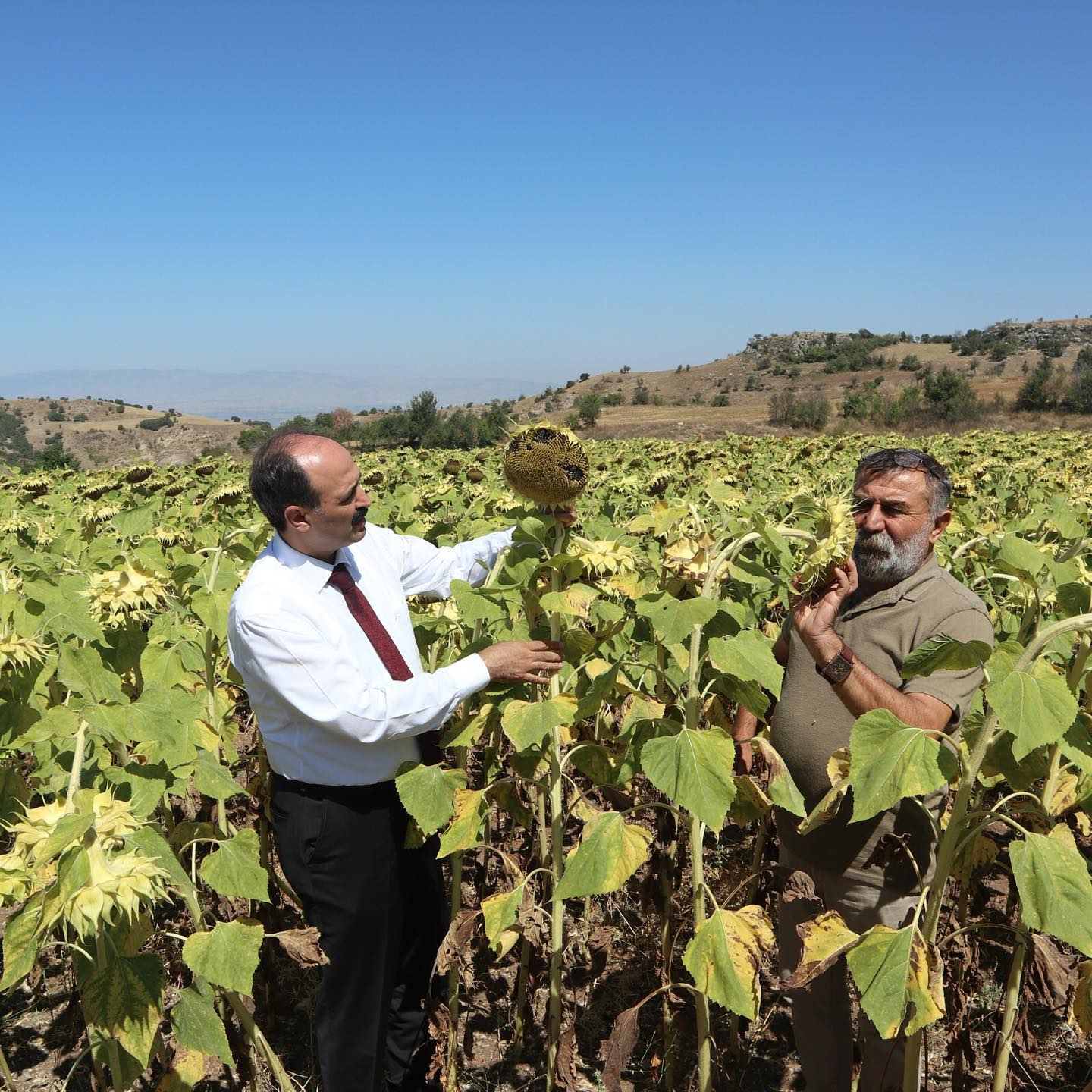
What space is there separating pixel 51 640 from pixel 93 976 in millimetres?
1418

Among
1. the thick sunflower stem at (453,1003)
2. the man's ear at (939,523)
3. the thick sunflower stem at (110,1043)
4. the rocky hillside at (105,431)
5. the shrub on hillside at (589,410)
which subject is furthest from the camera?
the rocky hillside at (105,431)

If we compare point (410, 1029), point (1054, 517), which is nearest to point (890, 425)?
point (1054, 517)

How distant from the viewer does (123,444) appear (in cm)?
6612

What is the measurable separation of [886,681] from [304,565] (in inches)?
67.4

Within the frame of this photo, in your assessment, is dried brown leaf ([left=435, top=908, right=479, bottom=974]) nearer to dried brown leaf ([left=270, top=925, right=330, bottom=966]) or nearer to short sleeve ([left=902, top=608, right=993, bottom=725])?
dried brown leaf ([left=270, top=925, right=330, bottom=966])

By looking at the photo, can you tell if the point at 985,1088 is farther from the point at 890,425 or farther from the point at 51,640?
the point at 890,425

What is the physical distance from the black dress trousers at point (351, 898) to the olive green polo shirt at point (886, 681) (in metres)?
1.26

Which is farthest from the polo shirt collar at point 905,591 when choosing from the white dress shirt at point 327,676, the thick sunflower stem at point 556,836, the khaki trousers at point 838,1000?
the white dress shirt at point 327,676

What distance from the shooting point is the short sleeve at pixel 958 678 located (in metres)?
2.38

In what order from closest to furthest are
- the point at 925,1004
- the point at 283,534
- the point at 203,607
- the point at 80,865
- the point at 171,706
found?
the point at 80,865 → the point at 925,1004 → the point at 171,706 → the point at 283,534 → the point at 203,607

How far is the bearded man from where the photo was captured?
7.87 ft

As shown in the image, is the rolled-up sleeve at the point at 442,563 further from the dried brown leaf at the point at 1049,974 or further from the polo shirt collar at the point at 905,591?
the dried brown leaf at the point at 1049,974

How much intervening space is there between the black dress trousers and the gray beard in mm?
1603

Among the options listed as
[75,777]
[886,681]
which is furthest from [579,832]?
[75,777]
